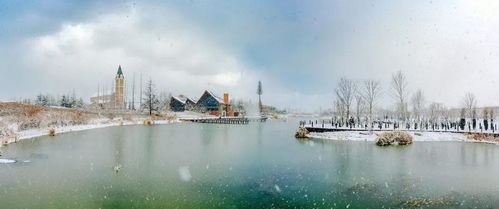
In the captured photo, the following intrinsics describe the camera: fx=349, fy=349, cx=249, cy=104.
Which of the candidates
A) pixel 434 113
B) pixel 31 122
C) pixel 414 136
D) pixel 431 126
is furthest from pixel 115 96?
pixel 414 136

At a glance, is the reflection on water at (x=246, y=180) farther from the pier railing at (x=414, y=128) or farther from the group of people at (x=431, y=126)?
the group of people at (x=431, y=126)

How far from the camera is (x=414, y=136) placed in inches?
1411

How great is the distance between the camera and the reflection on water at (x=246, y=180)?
11828mm

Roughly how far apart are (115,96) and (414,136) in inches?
4113

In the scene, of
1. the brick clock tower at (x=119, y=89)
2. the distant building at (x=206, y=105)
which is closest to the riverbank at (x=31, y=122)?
the distant building at (x=206, y=105)

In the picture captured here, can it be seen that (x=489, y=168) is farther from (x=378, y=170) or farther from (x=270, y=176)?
(x=270, y=176)

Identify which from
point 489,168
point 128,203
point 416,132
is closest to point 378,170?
point 489,168

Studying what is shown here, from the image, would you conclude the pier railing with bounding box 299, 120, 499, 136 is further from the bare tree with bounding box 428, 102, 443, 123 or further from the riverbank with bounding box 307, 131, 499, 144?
the bare tree with bounding box 428, 102, 443, 123

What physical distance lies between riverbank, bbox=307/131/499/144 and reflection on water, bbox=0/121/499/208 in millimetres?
10498

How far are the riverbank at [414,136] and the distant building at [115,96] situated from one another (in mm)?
92302

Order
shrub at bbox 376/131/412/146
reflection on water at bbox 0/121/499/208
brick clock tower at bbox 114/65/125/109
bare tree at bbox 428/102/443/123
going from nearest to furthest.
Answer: reflection on water at bbox 0/121/499/208
shrub at bbox 376/131/412/146
bare tree at bbox 428/102/443/123
brick clock tower at bbox 114/65/125/109

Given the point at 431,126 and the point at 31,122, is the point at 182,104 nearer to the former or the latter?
the point at 31,122

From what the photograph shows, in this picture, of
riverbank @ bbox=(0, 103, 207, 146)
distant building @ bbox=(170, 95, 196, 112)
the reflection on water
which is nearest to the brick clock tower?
distant building @ bbox=(170, 95, 196, 112)

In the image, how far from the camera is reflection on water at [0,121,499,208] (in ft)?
38.8
